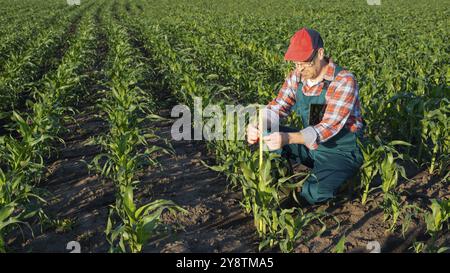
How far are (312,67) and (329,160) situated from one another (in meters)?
0.79

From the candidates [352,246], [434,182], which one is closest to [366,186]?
[352,246]

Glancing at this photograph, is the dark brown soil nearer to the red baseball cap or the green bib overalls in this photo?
the green bib overalls

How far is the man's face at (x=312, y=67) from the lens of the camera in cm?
333

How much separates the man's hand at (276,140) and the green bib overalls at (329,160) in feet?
1.68

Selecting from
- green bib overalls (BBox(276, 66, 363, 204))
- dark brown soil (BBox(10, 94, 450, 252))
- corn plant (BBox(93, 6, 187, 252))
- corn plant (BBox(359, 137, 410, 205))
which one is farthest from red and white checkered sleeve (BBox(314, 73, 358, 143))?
corn plant (BBox(93, 6, 187, 252))

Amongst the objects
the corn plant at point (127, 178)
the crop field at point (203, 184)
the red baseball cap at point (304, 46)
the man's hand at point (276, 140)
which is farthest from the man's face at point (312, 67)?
the corn plant at point (127, 178)

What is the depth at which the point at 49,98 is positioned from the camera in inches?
209

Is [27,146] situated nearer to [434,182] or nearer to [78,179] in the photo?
[78,179]

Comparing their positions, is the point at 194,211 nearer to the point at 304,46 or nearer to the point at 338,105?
the point at 338,105

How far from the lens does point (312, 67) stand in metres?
3.36

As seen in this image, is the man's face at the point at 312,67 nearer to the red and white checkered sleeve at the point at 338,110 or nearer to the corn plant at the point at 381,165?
the red and white checkered sleeve at the point at 338,110

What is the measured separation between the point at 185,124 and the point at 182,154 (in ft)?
3.04

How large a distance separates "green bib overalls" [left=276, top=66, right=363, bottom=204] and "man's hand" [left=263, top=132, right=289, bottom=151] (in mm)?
513

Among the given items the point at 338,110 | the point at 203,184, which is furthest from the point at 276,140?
the point at 203,184
